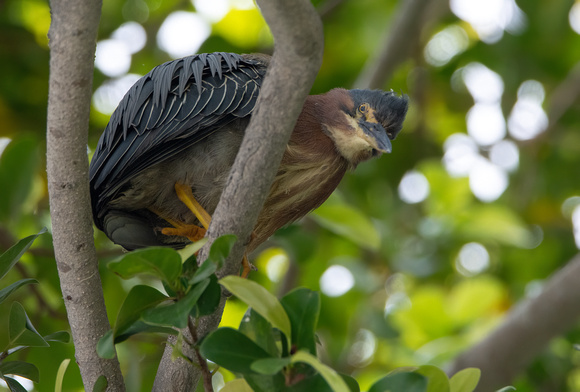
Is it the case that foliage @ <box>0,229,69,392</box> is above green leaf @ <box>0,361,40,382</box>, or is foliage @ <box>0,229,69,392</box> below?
above

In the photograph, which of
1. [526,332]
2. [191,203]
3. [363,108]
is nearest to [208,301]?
[191,203]

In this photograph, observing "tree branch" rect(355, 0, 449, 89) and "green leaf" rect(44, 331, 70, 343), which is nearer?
"green leaf" rect(44, 331, 70, 343)

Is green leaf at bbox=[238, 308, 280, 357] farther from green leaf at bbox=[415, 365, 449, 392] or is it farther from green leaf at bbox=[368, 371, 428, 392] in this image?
green leaf at bbox=[415, 365, 449, 392]

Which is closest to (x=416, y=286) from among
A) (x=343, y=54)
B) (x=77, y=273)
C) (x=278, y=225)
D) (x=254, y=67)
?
(x=343, y=54)

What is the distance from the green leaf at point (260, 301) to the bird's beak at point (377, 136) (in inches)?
40.7

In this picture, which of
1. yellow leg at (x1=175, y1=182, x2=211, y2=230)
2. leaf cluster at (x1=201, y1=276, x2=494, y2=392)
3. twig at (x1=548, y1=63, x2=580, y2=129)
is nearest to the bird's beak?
yellow leg at (x1=175, y1=182, x2=211, y2=230)

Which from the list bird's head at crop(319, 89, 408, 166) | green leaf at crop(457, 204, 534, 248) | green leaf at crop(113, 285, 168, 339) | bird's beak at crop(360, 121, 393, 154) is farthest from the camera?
green leaf at crop(457, 204, 534, 248)

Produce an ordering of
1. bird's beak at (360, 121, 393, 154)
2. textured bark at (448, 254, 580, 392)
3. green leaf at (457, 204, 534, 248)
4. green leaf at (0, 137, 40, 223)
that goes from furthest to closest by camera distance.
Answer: green leaf at (457, 204, 534, 248) < textured bark at (448, 254, 580, 392) < green leaf at (0, 137, 40, 223) < bird's beak at (360, 121, 393, 154)

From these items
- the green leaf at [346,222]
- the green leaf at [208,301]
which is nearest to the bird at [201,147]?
the green leaf at [346,222]

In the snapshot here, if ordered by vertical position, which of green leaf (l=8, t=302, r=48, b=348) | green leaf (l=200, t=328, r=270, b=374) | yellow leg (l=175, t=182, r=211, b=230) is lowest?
yellow leg (l=175, t=182, r=211, b=230)

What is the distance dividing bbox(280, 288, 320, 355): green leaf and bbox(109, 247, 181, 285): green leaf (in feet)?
0.92

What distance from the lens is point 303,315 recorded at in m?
1.60

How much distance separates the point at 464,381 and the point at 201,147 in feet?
3.96

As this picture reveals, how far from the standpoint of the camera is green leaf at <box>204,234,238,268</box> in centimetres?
151
